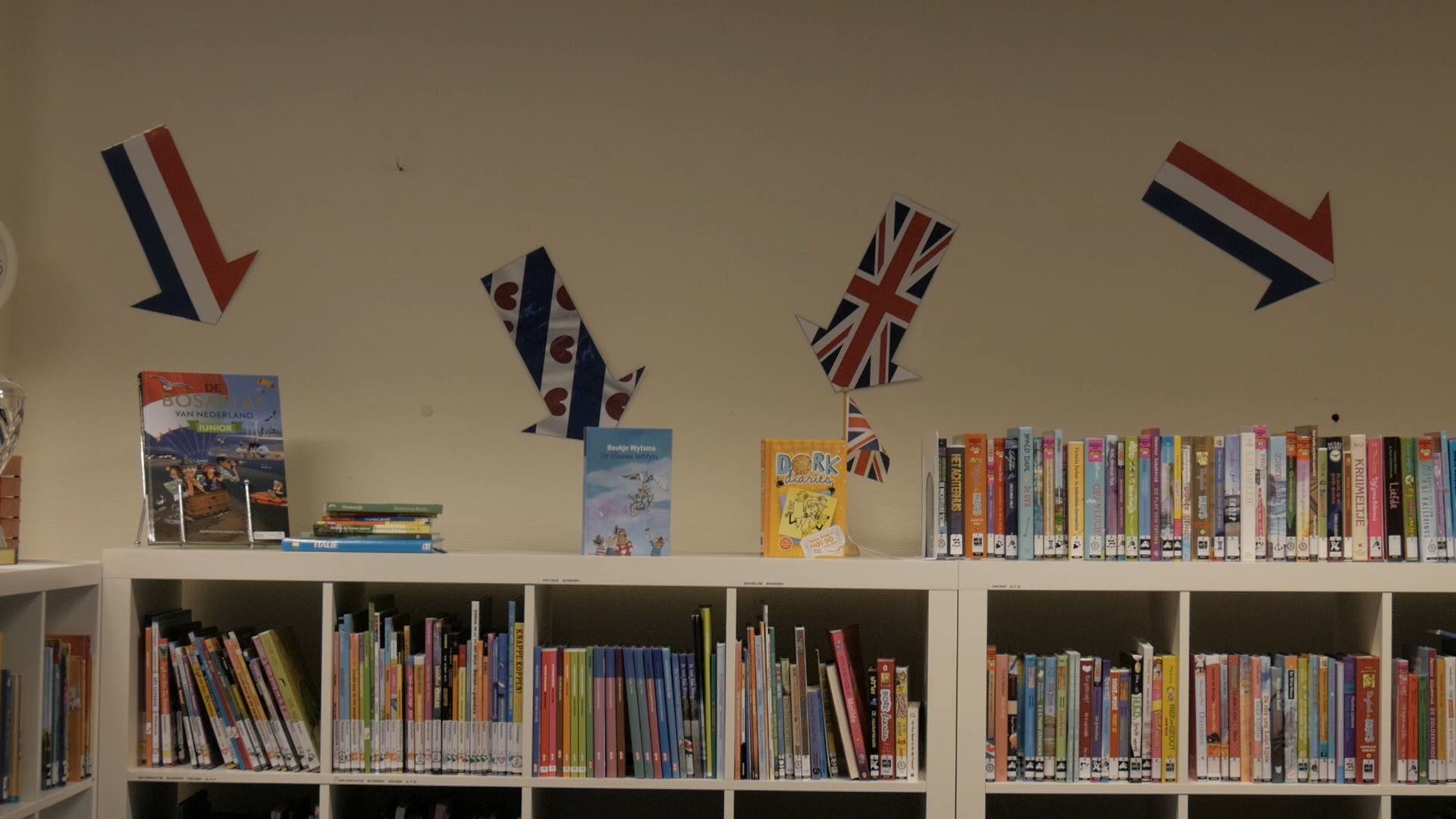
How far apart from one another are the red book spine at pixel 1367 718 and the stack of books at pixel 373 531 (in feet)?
6.32

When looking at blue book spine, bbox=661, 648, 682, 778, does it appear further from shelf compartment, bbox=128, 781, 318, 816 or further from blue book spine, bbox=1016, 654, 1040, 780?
shelf compartment, bbox=128, 781, 318, 816

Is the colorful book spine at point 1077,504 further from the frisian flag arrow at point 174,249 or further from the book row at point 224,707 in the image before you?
the frisian flag arrow at point 174,249

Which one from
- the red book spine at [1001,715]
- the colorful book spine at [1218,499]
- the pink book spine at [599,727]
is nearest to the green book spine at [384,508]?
the pink book spine at [599,727]

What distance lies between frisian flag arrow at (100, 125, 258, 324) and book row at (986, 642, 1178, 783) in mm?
1989

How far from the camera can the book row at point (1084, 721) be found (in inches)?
98.2

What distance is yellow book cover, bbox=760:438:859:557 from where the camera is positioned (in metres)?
2.56

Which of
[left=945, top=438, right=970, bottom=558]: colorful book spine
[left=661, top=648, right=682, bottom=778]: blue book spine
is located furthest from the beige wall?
[left=661, top=648, right=682, bottom=778]: blue book spine

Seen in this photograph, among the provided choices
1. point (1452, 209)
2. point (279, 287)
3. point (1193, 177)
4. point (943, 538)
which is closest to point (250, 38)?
point (279, 287)

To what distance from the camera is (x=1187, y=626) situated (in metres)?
2.50

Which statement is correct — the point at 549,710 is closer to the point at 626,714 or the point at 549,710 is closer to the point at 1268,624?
the point at 626,714

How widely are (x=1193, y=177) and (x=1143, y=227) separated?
0.17 meters

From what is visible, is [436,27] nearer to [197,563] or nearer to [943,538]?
[197,563]

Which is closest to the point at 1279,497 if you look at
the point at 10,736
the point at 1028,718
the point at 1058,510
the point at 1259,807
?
the point at 1058,510

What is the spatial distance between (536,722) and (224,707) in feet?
2.13
